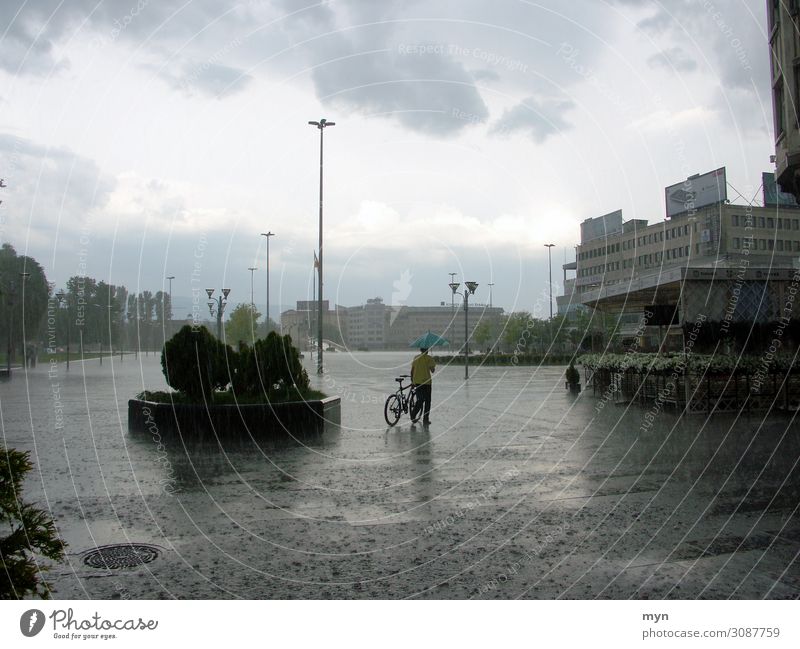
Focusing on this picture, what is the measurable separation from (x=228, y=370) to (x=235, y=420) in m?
→ 1.48

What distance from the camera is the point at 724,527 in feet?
19.0

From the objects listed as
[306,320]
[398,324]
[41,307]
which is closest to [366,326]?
[398,324]

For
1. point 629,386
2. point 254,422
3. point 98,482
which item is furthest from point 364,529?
point 629,386

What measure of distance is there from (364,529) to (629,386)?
14607 millimetres

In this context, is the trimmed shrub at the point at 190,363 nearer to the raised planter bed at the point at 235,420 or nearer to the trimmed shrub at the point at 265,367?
the raised planter bed at the point at 235,420

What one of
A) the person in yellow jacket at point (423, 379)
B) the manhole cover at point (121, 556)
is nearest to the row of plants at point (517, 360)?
the person in yellow jacket at point (423, 379)

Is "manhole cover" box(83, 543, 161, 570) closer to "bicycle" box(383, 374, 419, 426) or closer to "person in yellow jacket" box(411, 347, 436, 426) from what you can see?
"bicycle" box(383, 374, 419, 426)

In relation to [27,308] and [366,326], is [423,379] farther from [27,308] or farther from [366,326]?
[366,326]

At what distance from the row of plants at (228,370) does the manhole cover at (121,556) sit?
730 centimetres

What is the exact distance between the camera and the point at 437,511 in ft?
21.3

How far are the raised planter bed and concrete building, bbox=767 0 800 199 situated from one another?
11.5 m

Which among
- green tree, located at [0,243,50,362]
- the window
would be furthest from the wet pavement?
green tree, located at [0,243,50,362]

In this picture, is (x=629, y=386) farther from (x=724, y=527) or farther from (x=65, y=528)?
(x=65, y=528)

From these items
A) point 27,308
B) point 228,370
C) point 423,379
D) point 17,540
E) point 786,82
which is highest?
point 786,82
